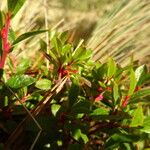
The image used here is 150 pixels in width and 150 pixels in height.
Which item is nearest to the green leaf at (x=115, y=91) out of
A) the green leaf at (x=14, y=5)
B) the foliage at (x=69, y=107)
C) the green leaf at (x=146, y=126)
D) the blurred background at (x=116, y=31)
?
the foliage at (x=69, y=107)

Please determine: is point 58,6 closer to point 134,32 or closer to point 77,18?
point 77,18

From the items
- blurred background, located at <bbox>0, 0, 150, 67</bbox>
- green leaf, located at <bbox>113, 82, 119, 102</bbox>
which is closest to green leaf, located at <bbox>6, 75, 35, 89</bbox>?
green leaf, located at <bbox>113, 82, 119, 102</bbox>

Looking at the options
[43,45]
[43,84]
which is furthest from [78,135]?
[43,45]

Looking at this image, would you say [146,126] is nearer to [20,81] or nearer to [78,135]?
[78,135]

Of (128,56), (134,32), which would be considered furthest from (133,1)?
(128,56)

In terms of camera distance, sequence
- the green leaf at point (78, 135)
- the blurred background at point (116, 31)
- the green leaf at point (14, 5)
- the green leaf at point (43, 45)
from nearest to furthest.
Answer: the green leaf at point (14, 5) → the green leaf at point (78, 135) → the green leaf at point (43, 45) → the blurred background at point (116, 31)

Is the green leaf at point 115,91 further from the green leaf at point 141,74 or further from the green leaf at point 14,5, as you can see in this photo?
the green leaf at point 14,5

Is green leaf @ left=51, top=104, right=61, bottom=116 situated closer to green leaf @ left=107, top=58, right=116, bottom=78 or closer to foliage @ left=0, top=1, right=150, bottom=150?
foliage @ left=0, top=1, right=150, bottom=150
